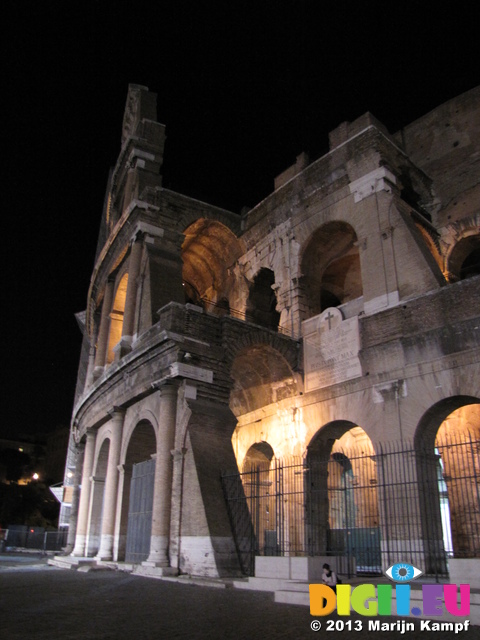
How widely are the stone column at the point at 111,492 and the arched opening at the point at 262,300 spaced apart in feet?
17.8

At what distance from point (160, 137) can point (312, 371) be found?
409 inches

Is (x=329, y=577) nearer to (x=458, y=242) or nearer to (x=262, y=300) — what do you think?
(x=458, y=242)

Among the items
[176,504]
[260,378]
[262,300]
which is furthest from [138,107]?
[176,504]

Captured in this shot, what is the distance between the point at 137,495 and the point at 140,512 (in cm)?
44

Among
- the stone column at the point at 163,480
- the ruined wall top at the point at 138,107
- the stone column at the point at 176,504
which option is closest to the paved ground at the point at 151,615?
the stone column at the point at 176,504

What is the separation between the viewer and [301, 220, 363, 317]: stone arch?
50.9ft

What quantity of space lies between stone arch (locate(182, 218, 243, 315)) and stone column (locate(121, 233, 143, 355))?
6.91 ft

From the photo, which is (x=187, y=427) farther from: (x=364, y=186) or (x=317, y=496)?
(x=364, y=186)

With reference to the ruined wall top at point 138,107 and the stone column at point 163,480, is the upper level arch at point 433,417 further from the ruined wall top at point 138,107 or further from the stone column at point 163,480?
the ruined wall top at point 138,107

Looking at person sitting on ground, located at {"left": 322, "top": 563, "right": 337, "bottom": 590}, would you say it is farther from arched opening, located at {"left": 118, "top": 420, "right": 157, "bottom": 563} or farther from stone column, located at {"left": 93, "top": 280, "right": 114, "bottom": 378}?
stone column, located at {"left": 93, "top": 280, "right": 114, "bottom": 378}

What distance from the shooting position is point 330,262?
16.9 m

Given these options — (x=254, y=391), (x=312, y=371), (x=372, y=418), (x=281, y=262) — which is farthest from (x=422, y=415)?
(x=281, y=262)

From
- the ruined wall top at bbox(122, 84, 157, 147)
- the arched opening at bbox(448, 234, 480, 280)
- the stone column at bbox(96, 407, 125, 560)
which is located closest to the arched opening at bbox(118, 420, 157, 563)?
the stone column at bbox(96, 407, 125, 560)

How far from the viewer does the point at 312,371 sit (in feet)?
45.6
